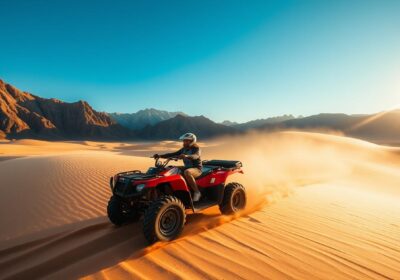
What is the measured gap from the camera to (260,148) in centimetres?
2355

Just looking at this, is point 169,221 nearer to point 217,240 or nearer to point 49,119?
point 217,240

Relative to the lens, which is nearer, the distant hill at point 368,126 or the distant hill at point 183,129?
the distant hill at point 368,126

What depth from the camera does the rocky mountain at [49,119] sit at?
3989 inches

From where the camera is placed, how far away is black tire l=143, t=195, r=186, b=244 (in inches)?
167

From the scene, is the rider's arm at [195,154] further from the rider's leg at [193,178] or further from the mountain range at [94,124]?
the mountain range at [94,124]

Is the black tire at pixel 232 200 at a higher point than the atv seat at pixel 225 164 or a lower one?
lower

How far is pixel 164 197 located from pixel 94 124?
135 meters

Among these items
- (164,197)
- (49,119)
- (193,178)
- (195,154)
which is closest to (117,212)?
(164,197)

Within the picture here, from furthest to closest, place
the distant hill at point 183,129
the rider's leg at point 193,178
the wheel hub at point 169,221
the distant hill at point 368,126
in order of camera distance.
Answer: the distant hill at point 183,129 → the distant hill at point 368,126 → the rider's leg at point 193,178 → the wheel hub at point 169,221

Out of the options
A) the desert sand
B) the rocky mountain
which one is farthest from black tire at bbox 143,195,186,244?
the rocky mountain

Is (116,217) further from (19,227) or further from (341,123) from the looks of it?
(341,123)

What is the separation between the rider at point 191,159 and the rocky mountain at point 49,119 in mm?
107037

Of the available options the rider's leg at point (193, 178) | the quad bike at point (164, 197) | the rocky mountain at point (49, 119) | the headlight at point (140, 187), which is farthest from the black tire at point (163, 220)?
the rocky mountain at point (49, 119)

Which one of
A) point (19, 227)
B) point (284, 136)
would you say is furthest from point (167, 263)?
point (284, 136)
